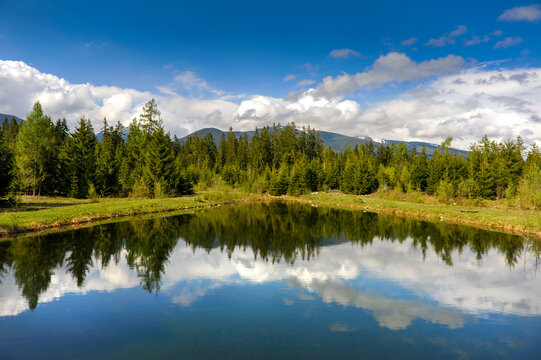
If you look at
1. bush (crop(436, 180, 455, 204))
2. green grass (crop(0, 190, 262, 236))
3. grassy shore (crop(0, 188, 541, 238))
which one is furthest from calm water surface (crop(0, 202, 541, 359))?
bush (crop(436, 180, 455, 204))

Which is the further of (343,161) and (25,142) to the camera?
(343,161)

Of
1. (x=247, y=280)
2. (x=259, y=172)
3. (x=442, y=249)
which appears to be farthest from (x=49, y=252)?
(x=259, y=172)

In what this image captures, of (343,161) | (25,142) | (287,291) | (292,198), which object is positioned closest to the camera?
(287,291)

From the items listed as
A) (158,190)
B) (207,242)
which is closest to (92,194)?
(158,190)

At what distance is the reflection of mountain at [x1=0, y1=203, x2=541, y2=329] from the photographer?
12.5 metres

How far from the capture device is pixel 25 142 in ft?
148

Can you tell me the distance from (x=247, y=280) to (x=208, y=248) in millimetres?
7448

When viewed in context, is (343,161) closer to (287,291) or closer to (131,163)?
(131,163)

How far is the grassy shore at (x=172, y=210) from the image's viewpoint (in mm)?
24859

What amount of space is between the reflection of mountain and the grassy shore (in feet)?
10.5

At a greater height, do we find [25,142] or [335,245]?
[25,142]

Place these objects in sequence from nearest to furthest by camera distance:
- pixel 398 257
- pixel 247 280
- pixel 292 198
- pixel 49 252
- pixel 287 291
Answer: pixel 287 291, pixel 247 280, pixel 49 252, pixel 398 257, pixel 292 198

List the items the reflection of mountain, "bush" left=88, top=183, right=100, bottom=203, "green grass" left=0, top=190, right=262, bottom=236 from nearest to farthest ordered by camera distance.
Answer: the reflection of mountain
"green grass" left=0, top=190, right=262, bottom=236
"bush" left=88, top=183, right=100, bottom=203

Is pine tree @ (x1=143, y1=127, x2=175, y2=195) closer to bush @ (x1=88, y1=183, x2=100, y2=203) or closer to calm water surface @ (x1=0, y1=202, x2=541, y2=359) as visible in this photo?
bush @ (x1=88, y1=183, x2=100, y2=203)
